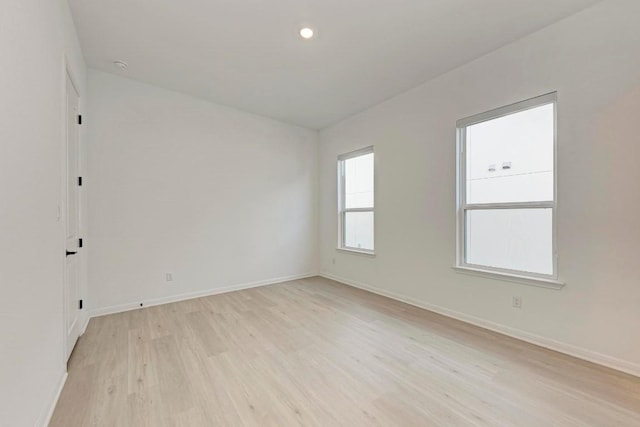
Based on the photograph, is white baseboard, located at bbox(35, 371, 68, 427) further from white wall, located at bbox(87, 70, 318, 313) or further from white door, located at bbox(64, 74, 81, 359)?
white wall, located at bbox(87, 70, 318, 313)

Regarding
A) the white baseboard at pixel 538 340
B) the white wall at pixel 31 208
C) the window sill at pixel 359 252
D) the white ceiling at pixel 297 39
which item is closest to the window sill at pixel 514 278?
the white baseboard at pixel 538 340

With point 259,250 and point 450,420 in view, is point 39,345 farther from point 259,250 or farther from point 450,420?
point 259,250

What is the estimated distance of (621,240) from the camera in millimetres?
2057

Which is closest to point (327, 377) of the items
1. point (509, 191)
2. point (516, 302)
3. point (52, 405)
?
point (52, 405)

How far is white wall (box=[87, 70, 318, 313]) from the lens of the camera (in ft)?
10.6

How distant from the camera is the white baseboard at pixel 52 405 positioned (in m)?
1.48

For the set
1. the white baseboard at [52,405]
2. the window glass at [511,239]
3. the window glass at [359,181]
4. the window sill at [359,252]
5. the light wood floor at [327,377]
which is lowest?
the light wood floor at [327,377]

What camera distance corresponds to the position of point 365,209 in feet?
14.5

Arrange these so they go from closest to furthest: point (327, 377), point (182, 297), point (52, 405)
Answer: point (52, 405)
point (327, 377)
point (182, 297)

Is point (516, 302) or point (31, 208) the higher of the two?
point (31, 208)

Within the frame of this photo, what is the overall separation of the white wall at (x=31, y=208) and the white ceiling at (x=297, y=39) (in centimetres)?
69

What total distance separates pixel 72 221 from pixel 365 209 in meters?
3.61

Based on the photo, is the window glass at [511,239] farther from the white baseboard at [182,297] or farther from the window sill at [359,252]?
the white baseboard at [182,297]

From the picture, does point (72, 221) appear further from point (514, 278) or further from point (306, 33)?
Result: point (514, 278)
